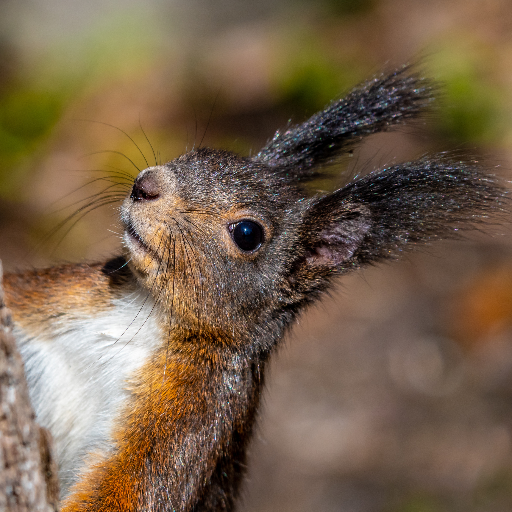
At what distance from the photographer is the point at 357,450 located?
7.33 metres

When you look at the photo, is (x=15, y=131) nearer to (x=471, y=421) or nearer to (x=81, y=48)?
(x=81, y=48)

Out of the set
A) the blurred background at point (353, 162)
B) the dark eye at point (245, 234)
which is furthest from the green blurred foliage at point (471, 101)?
the dark eye at point (245, 234)

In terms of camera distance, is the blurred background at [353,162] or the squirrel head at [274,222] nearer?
the squirrel head at [274,222]

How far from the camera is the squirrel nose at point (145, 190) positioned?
366 centimetres

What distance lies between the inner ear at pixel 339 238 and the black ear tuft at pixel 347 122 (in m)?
0.62

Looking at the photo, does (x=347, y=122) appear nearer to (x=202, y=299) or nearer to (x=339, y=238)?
(x=339, y=238)

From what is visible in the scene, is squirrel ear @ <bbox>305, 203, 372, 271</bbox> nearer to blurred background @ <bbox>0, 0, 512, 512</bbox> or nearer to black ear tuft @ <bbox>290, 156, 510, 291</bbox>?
black ear tuft @ <bbox>290, 156, 510, 291</bbox>

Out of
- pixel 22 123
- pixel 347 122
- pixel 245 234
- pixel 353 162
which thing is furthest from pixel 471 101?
pixel 245 234

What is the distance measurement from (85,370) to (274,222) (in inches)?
58.3

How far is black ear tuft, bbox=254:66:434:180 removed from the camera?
162 inches

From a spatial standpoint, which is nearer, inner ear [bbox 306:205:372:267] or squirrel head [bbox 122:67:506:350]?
squirrel head [bbox 122:67:506:350]

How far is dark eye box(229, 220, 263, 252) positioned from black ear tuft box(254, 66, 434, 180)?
714mm

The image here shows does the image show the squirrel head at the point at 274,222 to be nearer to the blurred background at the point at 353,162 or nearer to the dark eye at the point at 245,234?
the dark eye at the point at 245,234

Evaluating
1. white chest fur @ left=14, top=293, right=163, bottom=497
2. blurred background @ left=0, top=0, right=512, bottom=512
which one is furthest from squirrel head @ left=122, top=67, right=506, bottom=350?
blurred background @ left=0, top=0, right=512, bottom=512
